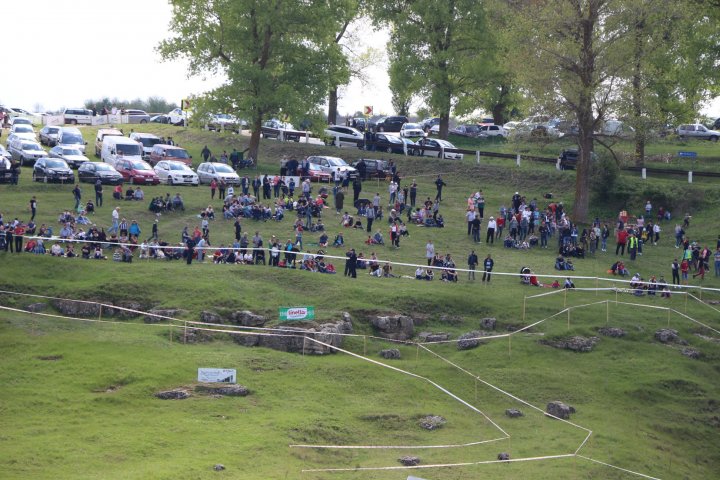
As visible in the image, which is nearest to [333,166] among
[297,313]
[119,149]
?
[119,149]

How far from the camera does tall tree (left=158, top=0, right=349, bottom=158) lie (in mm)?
79312

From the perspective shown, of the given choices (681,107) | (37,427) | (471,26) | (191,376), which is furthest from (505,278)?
(471,26)

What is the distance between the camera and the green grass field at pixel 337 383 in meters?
32.7

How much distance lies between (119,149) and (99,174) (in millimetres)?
9213

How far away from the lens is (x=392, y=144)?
85375 mm

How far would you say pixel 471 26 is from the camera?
87.8 meters

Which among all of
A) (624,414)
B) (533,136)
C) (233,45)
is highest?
(233,45)

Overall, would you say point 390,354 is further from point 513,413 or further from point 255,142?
point 255,142

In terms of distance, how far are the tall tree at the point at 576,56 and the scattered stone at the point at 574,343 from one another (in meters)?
23.4

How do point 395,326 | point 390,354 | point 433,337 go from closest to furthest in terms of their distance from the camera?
point 390,354, point 433,337, point 395,326

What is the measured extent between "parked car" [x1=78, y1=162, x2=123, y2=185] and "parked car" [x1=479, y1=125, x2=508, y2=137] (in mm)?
40237

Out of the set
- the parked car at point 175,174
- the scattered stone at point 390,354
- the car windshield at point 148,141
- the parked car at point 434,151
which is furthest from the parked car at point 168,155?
the scattered stone at point 390,354

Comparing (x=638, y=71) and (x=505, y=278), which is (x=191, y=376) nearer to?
(x=505, y=278)

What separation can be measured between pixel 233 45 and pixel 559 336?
4252 centimetres
